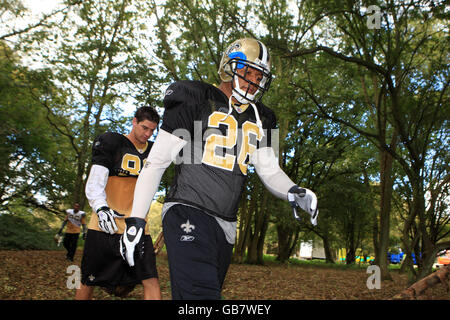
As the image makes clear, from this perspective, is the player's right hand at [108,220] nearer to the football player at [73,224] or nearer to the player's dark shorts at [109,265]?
the player's dark shorts at [109,265]

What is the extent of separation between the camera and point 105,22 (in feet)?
56.0

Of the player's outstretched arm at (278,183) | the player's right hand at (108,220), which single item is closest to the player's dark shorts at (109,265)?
the player's right hand at (108,220)

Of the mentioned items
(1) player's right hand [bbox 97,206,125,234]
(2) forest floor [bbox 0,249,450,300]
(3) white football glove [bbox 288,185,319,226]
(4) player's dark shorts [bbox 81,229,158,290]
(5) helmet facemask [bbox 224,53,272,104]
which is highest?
(5) helmet facemask [bbox 224,53,272,104]

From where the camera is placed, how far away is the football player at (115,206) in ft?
12.4

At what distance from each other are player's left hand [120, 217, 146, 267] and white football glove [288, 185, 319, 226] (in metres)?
1.07

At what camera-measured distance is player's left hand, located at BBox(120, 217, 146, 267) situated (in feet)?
6.83

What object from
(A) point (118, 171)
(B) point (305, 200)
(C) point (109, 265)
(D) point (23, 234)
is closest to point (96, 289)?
(C) point (109, 265)

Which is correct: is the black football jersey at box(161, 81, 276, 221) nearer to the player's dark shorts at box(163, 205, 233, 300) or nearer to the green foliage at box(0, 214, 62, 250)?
the player's dark shorts at box(163, 205, 233, 300)

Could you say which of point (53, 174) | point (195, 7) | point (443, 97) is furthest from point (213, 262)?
point (53, 174)

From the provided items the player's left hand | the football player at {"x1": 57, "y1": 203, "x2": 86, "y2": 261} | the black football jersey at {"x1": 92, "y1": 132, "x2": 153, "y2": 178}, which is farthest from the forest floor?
the player's left hand

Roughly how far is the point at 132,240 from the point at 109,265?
2039 mm

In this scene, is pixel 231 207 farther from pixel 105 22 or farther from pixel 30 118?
pixel 105 22

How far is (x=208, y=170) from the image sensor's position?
249cm
